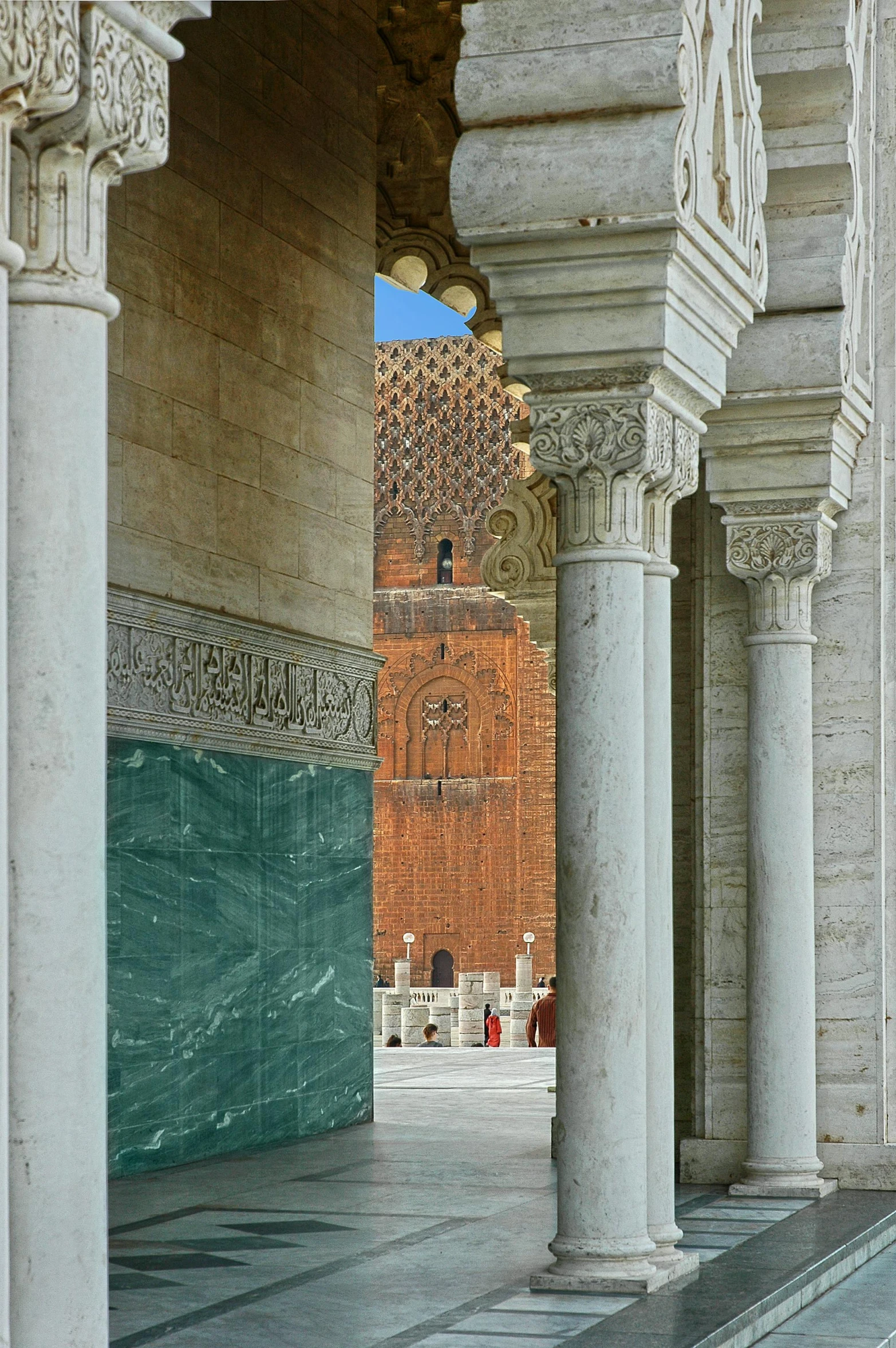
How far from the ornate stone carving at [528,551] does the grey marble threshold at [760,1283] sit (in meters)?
5.20

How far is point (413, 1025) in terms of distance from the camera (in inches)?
840

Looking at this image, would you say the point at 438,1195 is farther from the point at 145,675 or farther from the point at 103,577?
the point at 103,577

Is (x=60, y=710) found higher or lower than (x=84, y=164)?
lower

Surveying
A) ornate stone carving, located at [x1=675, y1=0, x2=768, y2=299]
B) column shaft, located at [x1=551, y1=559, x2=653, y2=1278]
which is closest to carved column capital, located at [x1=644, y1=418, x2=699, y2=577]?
column shaft, located at [x1=551, y1=559, x2=653, y2=1278]

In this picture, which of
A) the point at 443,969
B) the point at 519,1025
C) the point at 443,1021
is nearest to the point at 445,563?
the point at 443,969

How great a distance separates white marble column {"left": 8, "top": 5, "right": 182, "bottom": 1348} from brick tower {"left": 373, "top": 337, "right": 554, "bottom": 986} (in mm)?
30444

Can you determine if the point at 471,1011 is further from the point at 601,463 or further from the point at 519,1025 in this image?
the point at 601,463

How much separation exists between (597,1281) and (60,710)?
102 inches

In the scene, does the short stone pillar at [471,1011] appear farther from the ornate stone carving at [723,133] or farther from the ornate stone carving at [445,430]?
the ornate stone carving at [723,133]

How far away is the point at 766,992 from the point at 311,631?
3.20 metres

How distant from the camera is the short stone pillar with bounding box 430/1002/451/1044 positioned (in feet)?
70.6

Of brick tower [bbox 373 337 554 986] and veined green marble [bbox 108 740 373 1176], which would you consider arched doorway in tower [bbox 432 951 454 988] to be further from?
veined green marble [bbox 108 740 373 1176]

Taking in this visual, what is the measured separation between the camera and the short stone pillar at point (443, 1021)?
70.6ft

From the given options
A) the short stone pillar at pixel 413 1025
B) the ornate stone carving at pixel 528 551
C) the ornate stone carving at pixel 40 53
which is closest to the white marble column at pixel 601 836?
the ornate stone carving at pixel 40 53
